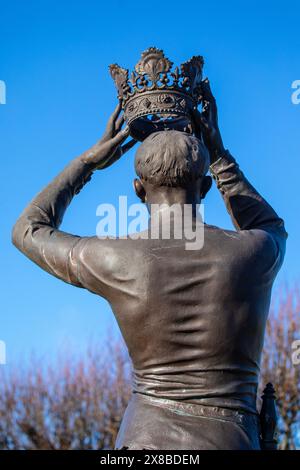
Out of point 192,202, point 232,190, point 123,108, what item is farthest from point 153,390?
point 123,108

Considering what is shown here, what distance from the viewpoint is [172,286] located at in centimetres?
372

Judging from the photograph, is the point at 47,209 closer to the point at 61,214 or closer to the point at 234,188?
the point at 61,214

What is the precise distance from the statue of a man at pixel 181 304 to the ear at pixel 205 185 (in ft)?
0.20

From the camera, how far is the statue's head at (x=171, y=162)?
394 cm

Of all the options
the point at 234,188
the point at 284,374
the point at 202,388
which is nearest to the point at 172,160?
the point at 234,188

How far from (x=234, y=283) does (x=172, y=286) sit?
0.89ft

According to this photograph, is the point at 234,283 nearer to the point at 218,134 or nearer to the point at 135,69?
the point at 218,134

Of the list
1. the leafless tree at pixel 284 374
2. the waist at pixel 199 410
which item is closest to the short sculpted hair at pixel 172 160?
the waist at pixel 199 410

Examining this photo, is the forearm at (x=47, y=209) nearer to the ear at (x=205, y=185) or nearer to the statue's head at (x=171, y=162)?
the statue's head at (x=171, y=162)

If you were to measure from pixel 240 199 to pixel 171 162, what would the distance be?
0.62 meters

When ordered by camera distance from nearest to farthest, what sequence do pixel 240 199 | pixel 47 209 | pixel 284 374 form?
pixel 47 209, pixel 240 199, pixel 284 374

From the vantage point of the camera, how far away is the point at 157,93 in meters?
4.59

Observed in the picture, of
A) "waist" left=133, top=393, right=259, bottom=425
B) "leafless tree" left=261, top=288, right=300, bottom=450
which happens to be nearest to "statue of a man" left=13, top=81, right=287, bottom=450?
"waist" left=133, top=393, right=259, bottom=425
